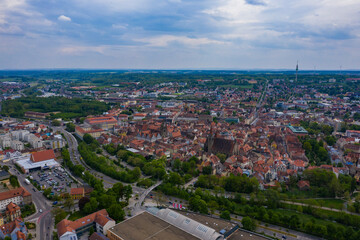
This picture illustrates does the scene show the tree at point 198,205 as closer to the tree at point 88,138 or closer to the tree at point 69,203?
the tree at point 69,203

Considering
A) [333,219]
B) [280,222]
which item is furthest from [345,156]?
[280,222]

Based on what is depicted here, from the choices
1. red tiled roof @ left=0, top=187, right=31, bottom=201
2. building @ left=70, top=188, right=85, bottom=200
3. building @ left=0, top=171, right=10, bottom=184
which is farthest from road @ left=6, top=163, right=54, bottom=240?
building @ left=70, top=188, right=85, bottom=200

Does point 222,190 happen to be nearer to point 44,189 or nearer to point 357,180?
point 357,180

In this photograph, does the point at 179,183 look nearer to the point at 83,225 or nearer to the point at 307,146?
the point at 83,225

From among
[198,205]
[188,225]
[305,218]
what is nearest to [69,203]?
[188,225]

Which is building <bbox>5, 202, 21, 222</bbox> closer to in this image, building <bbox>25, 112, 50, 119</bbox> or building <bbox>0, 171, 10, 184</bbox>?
building <bbox>0, 171, 10, 184</bbox>

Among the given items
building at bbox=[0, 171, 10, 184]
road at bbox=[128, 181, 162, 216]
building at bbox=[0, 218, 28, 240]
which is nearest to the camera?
building at bbox=[0, 218, 28, 240]

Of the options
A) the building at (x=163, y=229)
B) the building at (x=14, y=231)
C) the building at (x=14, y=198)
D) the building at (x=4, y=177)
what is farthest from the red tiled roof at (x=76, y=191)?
the building at (x=4, y=177)
